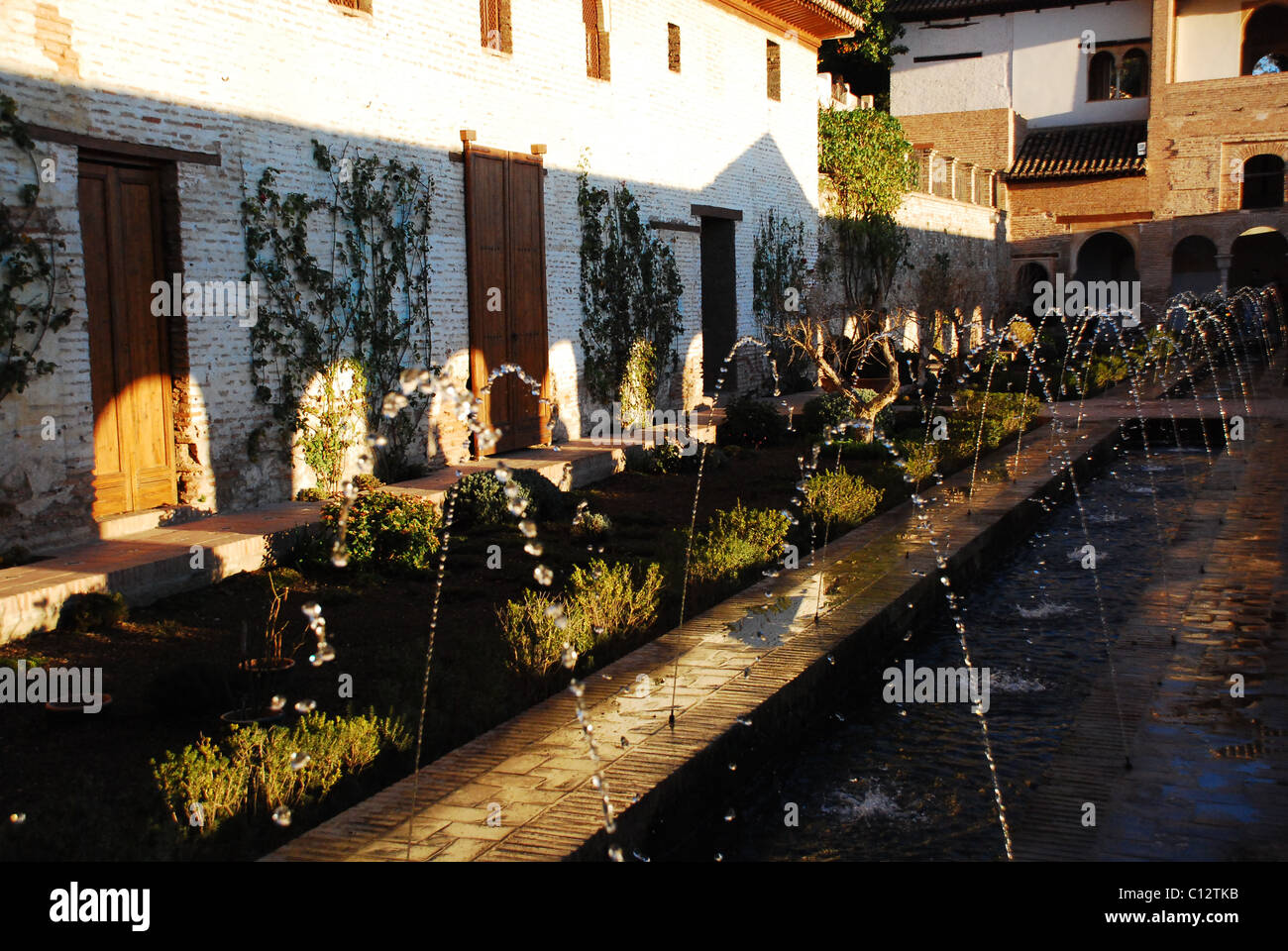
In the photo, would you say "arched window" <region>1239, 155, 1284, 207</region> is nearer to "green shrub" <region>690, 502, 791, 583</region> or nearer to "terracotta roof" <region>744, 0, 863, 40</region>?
"terracotta roof" <region>744, 0, 863, 40</region>

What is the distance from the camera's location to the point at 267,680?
224 inches

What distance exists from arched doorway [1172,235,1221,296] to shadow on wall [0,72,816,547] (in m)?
25.2

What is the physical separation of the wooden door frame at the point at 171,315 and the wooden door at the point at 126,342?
0.01 meters

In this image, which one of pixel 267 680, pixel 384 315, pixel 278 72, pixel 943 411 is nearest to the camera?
pixel 267 680

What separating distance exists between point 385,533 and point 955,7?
31.0 m

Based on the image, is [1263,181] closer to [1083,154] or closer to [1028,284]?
[1083,154]

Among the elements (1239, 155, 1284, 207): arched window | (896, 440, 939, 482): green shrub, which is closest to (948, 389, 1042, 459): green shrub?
(896, 440, 939, 482): green shrub

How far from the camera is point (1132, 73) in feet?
112

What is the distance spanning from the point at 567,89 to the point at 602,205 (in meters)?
1.38

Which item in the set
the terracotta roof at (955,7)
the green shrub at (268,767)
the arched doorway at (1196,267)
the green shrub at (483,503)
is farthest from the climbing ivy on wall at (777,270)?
the terracotta roof at (955,7)

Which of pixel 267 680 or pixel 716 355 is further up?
pixel 716 355
